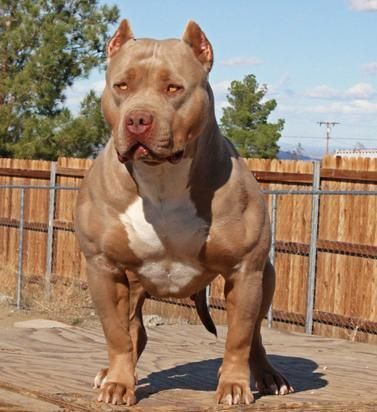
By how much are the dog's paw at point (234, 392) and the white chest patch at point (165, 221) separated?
64 cm

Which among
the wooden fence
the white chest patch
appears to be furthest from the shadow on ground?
the wooden fence

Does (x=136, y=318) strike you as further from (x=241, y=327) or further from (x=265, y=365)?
(x=241, y=327)

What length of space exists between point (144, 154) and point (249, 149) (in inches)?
1122

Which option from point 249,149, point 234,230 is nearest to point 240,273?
point 234,230

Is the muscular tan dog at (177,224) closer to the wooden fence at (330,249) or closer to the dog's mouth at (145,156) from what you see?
the dog's mouth at (145,156)

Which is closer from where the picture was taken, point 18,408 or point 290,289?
point 18,408

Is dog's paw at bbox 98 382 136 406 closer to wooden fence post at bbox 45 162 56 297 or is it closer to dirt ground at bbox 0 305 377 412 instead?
dirt ground at bbox 0 305 377 412

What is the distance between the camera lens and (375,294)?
13.5m

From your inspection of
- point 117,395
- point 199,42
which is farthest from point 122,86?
point 117,395

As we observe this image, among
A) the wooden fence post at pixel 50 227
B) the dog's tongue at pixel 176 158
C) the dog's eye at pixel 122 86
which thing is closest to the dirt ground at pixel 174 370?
the dog's tongue at pixel 176 158

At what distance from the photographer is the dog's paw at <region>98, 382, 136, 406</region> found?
5.57 meters

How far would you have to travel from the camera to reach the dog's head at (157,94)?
500 centimetres

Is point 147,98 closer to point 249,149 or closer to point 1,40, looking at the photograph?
point 1,40

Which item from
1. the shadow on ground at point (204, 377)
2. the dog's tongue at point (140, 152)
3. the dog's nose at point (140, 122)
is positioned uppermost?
the dog's nose at point (140, 122)
